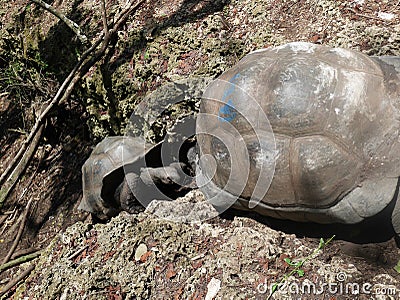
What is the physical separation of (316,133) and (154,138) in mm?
1745

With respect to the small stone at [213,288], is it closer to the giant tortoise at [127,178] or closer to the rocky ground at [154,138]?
the rocky ground at [154,138]

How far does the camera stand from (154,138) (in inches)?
138

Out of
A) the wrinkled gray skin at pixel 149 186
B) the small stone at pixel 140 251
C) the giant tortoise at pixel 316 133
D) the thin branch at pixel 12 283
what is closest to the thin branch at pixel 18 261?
the thin branch at pixel 12 283

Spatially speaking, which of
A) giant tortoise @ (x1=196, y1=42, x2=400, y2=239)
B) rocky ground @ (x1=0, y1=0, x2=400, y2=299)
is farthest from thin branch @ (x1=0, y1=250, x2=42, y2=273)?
giant tortoise @ (x1=196, y1=42, x2=400, y2=239)

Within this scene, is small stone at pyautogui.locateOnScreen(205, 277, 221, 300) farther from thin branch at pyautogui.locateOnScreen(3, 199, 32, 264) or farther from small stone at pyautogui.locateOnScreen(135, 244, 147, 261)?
thin branch at pyautogui.locateOnScreen(3, 199, 32, 264)

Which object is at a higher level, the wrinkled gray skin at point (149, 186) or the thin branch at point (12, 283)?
the wrinkled gray skin at point (149, 186)

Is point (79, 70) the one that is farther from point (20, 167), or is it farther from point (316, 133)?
point (316, 133)

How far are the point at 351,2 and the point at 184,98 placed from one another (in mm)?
1358

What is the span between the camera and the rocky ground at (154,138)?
2236mm

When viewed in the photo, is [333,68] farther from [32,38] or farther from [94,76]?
[32,38]

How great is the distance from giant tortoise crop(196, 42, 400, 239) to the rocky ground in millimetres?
281

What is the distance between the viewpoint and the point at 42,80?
4.68 metres

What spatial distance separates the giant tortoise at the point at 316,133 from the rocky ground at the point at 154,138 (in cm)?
28

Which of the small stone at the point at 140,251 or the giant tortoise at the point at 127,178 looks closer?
the small stone at the point at 140,251
